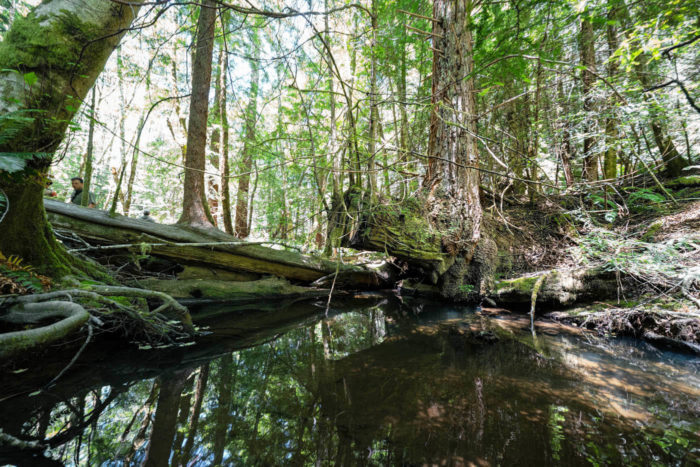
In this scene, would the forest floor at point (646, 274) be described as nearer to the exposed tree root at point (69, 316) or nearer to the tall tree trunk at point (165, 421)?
the tall tree trunk at point (165, 421)

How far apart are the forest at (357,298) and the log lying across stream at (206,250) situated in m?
0.05

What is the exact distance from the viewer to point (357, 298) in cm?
602

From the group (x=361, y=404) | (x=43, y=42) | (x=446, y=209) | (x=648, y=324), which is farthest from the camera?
(x=446, y=209)

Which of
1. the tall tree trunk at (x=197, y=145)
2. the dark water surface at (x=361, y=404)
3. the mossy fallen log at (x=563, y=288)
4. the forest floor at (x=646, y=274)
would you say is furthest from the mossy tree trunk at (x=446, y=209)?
the tall tree trunk at (x=197, y=145)

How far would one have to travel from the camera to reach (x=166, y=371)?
233 centimetres

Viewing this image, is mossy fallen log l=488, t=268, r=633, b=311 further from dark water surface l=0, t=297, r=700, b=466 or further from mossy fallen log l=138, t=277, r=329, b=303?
mossy fallen log l=138, t=277, r=329, b=303

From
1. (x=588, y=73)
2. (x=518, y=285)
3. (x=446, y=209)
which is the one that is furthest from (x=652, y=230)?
(x=588, y=73)

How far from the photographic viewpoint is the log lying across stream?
4.36m

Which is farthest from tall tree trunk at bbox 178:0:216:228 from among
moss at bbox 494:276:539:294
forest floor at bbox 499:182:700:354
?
forest floor at bbox 499:182:700:354

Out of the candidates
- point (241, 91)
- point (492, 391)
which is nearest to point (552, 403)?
point (492, 391)

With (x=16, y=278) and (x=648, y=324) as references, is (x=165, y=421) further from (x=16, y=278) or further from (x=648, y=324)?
(x=648, y=324)

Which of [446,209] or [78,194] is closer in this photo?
[446,209]

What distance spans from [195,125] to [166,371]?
5.11m

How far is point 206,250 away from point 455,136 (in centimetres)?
488
